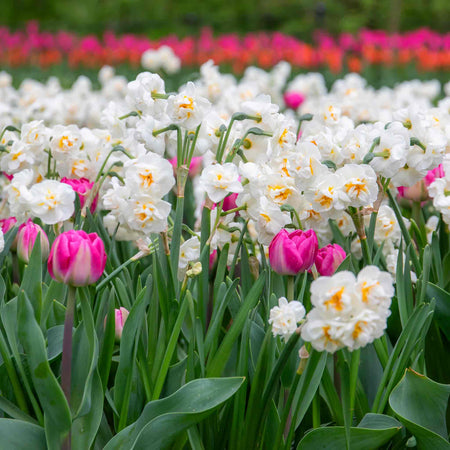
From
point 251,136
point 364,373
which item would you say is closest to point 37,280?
point 251,136

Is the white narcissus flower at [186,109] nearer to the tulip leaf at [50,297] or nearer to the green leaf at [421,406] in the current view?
the tulip leaf at [50,297]

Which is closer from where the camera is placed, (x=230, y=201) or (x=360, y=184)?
(x=360, y=184)

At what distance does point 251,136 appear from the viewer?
144cm

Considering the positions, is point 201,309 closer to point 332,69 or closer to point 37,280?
point 37,280

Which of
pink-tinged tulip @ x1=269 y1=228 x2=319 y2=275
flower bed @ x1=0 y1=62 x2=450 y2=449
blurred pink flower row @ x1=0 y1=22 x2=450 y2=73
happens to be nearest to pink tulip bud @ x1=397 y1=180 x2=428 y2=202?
flower bed @ x1=0 y1=62 x2=450 y2=449

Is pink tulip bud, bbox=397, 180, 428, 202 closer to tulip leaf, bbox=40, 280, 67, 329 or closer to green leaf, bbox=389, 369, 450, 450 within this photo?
green leaf, bbox=389, 369, 450, 450

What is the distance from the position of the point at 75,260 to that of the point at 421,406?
59 cm

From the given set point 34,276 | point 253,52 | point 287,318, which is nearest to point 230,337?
point 287,318

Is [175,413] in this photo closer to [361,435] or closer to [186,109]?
[361,435]

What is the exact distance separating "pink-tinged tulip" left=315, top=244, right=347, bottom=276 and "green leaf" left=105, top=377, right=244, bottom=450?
0.33 meters

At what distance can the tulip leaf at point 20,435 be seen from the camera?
1.06 m

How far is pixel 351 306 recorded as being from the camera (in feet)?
2.89

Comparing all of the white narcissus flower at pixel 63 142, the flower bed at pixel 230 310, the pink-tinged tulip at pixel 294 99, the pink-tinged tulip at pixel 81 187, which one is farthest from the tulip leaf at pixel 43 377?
the pink-tinged tulip at pixel 294 99

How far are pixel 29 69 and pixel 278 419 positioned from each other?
19.4 feet
